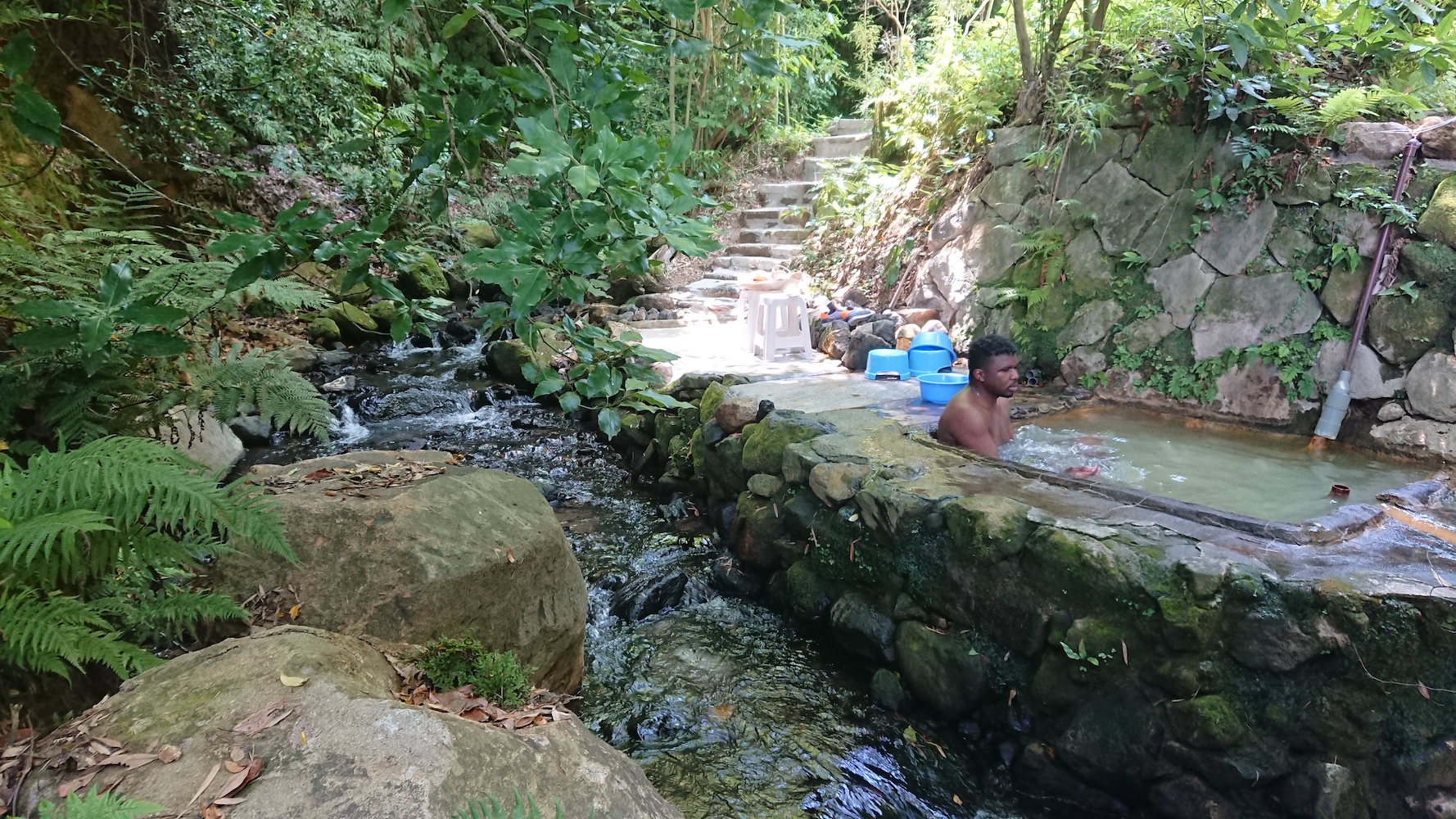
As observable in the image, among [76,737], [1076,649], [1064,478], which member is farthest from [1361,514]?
[76,737]

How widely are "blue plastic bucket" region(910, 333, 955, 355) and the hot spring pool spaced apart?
1.03 meters

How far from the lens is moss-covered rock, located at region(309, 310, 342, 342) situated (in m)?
7.49

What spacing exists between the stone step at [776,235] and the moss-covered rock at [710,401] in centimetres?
524

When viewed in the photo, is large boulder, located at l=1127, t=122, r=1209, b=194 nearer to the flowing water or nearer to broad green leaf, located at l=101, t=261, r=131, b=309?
the flowing water

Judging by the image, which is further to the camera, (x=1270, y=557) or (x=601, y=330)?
(x=1270, y=557)

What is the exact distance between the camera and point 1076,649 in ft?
9.14

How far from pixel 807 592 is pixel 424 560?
7.05 feet

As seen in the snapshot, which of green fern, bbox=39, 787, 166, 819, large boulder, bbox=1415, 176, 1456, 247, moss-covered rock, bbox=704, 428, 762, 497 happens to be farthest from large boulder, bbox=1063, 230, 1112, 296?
green fern, bbox=39, 787, 166, 819

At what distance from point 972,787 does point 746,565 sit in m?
1.85

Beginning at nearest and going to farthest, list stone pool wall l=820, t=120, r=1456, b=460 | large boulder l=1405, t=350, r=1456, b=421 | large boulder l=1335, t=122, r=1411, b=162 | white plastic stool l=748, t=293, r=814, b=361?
large boulder l=1405, t=350, r=1456, b=421
stone pool wall l=820, t=120, r=1456, b=460
large boulder l=1335, t=122, r=1411, b=162
white plastic stool l=748, t=293, r=814, b=361

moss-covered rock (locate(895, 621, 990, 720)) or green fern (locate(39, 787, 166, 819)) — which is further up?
green fern (locate(39, 787, 166, 819))

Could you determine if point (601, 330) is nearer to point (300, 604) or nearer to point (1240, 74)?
point (300, 604)

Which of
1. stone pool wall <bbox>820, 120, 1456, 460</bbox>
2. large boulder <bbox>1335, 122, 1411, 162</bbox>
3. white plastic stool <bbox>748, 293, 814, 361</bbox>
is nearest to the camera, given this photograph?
stone pool wall <bbox>820, 120, 1456, 460</bbox>

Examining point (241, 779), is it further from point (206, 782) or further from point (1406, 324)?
point (1406, 324)
